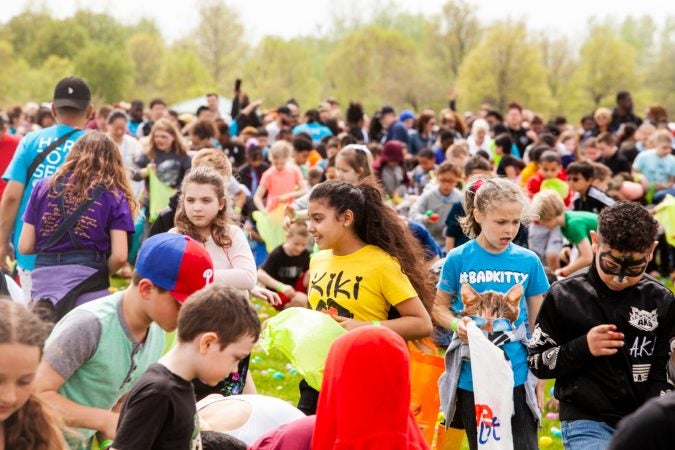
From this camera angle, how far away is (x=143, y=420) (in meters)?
3.12

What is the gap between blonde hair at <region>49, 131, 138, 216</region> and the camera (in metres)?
5.62

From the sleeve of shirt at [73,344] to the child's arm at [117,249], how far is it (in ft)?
6.39

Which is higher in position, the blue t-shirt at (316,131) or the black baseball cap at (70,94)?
the black baseball cap at (70,94)

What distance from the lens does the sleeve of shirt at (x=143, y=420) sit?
10.2 feet

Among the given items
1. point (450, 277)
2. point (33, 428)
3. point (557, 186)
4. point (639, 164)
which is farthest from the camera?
point (639, 164)

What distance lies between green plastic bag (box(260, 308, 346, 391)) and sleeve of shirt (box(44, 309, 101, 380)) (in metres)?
1.30

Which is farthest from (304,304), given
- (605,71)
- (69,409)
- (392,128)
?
(605,71)

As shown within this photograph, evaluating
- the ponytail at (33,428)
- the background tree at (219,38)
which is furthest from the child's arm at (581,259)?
the background tree at (219,38)

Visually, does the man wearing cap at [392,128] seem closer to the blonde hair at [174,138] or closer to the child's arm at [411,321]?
the blonde hair at [174,138]

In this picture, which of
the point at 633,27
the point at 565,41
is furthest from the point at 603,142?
the point at 633,27

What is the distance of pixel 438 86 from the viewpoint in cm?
5909

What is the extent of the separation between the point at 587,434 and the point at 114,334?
2.17 meters

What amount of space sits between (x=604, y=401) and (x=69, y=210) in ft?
9.91

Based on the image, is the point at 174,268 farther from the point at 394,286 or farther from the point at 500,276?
the point at 500,276
